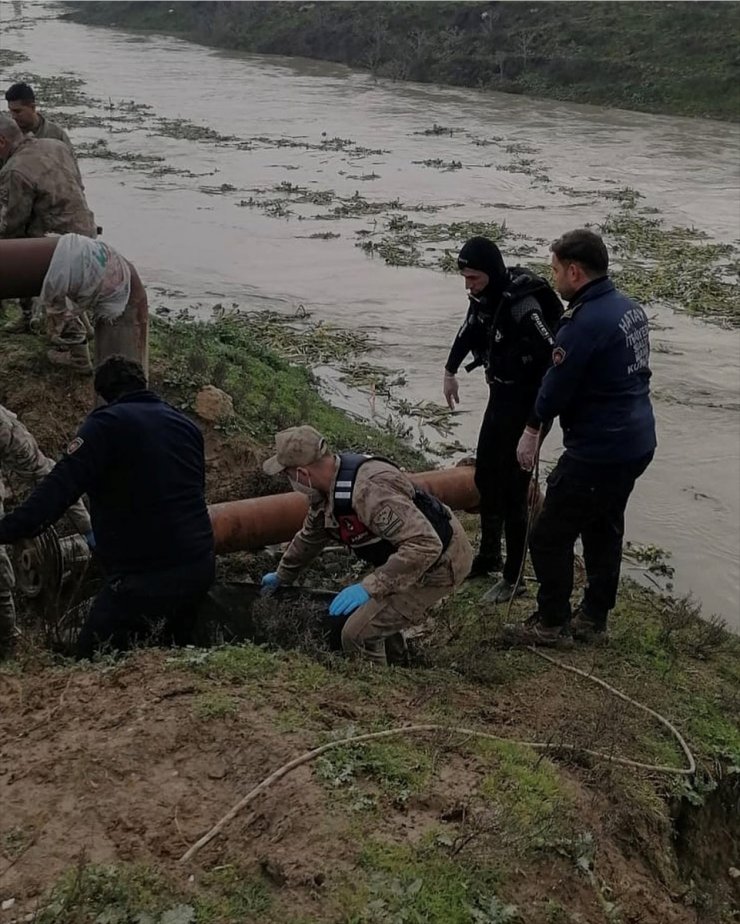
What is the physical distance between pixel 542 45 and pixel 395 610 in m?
37.4

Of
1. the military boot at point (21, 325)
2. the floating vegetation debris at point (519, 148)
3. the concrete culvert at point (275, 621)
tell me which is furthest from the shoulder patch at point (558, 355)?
the floating vegetation debris at point (519, 148)

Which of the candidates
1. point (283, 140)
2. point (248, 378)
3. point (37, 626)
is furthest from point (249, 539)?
point (283, 140)

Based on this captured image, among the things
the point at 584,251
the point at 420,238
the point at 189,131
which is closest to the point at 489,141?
the point at 189,131

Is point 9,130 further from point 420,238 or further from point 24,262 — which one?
point 420,238

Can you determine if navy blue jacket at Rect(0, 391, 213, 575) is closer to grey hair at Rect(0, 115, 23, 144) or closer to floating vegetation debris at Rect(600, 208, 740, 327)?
grey hair at Rect(0, 115, 23, 144)

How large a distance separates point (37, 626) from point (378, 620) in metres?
1.91

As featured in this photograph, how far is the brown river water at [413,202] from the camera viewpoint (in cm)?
962

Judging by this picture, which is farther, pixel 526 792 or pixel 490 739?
pixel 490 739

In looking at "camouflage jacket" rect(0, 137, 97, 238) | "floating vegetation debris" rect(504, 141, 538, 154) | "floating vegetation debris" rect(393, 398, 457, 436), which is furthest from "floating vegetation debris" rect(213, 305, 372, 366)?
"floating vegetation debris" rect(504, 141, 538, 154)

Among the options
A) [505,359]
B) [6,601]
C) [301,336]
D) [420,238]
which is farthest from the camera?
[420,238]

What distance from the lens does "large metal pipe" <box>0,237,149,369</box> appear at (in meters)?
5.91

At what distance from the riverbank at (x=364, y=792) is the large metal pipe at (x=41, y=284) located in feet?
7.80

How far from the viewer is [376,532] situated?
4586 millimetres

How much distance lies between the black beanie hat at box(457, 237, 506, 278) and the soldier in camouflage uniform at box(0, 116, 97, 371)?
11.0 ft
